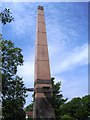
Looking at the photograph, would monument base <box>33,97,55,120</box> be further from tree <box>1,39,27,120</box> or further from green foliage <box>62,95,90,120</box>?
green foliage <box>62,95,90,120</box>

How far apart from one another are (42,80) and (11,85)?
2.84 metres

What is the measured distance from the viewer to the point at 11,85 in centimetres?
1408

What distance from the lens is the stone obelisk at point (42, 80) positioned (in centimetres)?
1146

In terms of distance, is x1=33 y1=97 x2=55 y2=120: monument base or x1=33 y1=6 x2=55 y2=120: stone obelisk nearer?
x1=33 y1=97 x2=55 y2=120: monument base

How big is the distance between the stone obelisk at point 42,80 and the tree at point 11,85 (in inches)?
82.2

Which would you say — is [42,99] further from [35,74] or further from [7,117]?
[7,117]

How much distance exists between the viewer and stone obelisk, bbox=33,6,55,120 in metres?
11.5

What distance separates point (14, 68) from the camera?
14047 millimetres

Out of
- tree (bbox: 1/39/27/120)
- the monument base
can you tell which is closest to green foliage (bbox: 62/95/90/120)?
tree (bbox: 1/39/27/120)

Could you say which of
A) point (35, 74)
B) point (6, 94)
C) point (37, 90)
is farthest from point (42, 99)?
point (6, 94)

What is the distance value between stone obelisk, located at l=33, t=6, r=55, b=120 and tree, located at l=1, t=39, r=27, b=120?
209 centimetres

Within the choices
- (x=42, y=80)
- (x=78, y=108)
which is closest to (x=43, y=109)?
(x=42, y=80)

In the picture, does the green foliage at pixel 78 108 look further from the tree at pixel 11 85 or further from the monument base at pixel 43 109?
the monument base at pixel 43 109

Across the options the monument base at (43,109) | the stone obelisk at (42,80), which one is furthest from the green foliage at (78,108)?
the monument base at (43,109)
